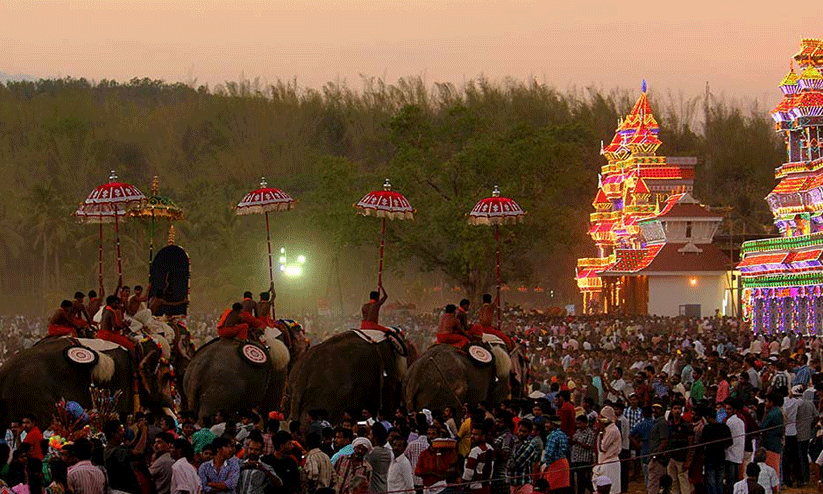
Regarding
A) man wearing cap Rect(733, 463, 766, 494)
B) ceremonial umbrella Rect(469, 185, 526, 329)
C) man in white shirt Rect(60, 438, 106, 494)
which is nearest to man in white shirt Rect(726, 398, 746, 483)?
man wearing cap Rect(733, 463, 766, 494)

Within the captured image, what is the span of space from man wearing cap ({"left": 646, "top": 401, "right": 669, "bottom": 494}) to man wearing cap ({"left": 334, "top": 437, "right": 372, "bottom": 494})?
425 centimetres

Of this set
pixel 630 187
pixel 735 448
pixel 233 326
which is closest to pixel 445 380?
pixel 233 326

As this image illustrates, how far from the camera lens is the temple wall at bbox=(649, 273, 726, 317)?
56219 mm

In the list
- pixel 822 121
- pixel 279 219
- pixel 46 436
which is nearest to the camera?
pixel 46 436

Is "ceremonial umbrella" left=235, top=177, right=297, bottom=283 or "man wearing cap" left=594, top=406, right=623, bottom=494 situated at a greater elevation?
"ceremonial umbrella" left=235, top=177, right=297, bottom=283

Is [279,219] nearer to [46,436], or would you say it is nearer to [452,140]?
[452,140]

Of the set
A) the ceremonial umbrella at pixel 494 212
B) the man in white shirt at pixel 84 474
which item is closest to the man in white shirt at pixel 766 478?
the man in white shirt at pixel 84 474

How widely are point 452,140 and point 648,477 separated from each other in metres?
46.9

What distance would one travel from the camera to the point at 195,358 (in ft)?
59.9

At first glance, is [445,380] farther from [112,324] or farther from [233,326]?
[112,324]

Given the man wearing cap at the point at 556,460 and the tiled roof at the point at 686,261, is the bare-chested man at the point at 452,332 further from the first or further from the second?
the tiled roof at the point at 686,261

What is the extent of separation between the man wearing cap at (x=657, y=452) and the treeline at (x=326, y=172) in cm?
2908

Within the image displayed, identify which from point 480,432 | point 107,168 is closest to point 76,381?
point 480,432

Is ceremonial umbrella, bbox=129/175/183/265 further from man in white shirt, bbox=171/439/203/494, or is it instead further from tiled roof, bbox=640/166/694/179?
tiled roof, bbox=640/166/694/179
